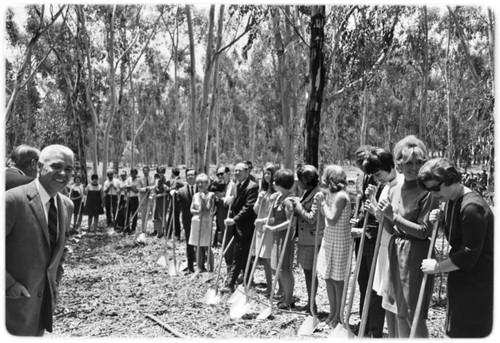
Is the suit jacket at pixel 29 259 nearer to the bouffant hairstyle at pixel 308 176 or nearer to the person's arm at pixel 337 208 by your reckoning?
the person's arm at pixel 337 208

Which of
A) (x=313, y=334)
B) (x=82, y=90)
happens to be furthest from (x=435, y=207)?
(x=82, y=90)

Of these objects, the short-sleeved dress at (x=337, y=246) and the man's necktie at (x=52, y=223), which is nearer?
the man's necktie at (x=52, y=223)

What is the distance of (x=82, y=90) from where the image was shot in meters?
17.2

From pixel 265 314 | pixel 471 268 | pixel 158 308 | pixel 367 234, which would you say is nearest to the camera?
pixel 471 268

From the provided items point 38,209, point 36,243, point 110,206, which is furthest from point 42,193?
point 110,206

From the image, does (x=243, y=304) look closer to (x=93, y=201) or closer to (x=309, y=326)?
(x=309, y=326)

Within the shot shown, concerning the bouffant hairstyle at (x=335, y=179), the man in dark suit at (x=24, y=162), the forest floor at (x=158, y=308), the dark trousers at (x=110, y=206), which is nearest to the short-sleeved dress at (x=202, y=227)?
the forest floor at (x=158, y=308)

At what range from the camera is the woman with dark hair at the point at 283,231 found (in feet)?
16.2

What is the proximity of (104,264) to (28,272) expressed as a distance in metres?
5.39

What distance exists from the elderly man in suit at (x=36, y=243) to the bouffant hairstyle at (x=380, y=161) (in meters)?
2.01

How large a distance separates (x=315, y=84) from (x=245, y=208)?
2620 millimetres

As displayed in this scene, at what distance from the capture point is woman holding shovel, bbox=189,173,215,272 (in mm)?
6789

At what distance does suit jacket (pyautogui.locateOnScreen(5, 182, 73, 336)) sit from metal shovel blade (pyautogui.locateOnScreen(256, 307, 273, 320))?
238 centimetres

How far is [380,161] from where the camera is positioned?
3.56 meters
